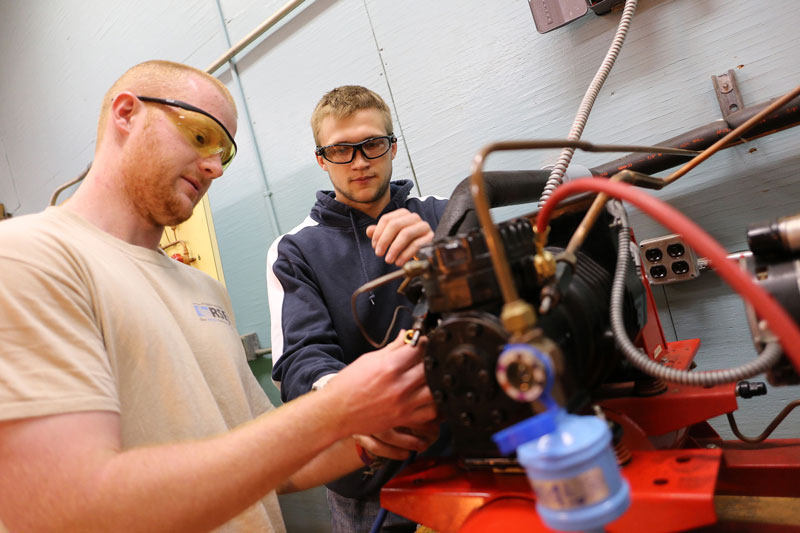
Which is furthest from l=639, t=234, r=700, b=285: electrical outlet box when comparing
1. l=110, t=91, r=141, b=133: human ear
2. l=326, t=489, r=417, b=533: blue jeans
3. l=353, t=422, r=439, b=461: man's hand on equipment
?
l=110, t=91, r=141, b=133: human ear

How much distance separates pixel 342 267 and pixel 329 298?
102 mm

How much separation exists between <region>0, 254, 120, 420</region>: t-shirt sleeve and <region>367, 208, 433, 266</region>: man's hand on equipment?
0.52 m

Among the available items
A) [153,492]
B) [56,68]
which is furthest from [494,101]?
[56,68]

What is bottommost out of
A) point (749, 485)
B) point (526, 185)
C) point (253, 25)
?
point (749, 485)

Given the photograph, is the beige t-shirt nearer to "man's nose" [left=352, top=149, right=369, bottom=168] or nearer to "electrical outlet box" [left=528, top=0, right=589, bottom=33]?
"man's nose" [left=352, top=149, right=369, bottom=168]

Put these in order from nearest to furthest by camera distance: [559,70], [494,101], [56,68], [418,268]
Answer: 1. [418,268]
2. [559,70]
3. [494,101]
4. [56,68]

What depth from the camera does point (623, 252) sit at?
1.91 ft

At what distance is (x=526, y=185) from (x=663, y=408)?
18.4 inches

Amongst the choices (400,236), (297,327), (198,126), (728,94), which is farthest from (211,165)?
(728,94)

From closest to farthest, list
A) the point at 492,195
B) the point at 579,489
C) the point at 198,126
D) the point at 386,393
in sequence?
the point at 579,489
the point at 386,393
the point at 492,195
the point at 198,126

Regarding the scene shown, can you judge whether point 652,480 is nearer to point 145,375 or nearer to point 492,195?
point 492,195

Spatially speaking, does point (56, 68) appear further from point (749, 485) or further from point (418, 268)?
point (749, 485)

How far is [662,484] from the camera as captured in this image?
1.56 feet

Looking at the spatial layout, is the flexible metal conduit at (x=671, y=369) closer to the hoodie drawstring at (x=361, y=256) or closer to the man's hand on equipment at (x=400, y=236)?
the man's hand on equipment at (x=400, y=236)
